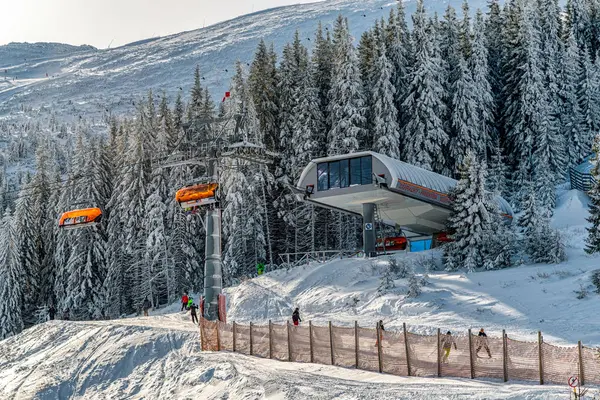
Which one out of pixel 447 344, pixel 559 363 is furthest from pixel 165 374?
pixel 559 363

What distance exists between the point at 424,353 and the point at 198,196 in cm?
2224

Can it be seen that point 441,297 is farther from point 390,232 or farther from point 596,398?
point 390,232

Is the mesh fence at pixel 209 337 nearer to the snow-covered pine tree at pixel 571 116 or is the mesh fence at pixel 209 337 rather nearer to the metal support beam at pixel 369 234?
the metal support beam at pixel 369 234

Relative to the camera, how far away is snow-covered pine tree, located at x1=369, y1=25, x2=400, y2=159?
59.6m

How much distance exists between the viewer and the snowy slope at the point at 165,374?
876 inches

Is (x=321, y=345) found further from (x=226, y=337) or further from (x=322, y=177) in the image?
(x=322, y=177)

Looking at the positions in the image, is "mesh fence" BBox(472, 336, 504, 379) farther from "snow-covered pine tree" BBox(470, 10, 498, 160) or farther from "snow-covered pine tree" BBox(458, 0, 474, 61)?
"snow-covered pine tree" BBox(458, 0, 474, 61)

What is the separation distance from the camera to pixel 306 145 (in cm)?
6244

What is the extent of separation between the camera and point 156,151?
6581cm

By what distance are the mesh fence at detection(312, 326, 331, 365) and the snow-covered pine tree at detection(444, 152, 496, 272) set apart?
1758cm

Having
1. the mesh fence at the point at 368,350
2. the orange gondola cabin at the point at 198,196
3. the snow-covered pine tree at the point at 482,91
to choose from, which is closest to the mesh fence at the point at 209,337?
the mesh fence at the point at 368,350

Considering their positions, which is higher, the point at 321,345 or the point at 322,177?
the point at 322,177

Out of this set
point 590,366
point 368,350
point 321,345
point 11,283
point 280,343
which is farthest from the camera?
point 11,283

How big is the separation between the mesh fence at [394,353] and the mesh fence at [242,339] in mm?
7397
